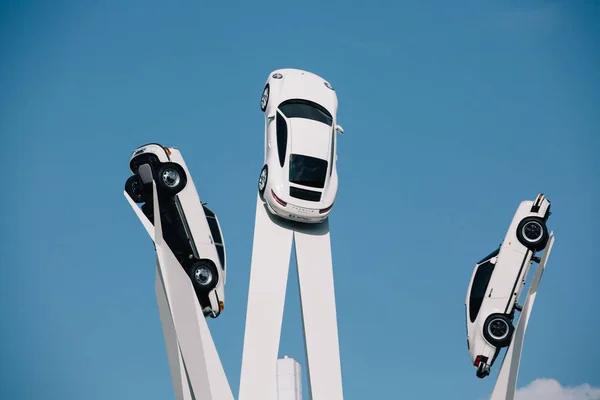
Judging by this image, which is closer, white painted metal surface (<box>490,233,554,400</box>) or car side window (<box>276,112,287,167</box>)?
white painted metal surface (<box>490,233,554,400</box>)

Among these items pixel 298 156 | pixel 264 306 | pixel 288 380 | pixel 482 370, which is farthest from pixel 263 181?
pixel 482 370

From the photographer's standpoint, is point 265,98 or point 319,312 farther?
point 265,98

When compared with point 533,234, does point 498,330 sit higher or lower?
lower

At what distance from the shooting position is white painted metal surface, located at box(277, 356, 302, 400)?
2391 centimetres

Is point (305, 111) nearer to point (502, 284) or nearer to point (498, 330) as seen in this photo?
point (502, 284)

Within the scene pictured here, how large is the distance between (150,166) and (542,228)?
10.0 metres

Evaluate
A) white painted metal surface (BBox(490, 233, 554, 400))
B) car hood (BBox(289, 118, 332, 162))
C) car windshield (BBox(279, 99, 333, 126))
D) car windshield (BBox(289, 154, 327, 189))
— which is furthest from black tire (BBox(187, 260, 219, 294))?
white painted metal surface (BBox(490, 233, 554, 400))

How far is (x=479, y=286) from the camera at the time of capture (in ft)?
83.7

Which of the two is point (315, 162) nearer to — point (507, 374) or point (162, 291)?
point (162, 291)

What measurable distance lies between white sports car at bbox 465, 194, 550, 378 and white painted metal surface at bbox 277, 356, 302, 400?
174 inches

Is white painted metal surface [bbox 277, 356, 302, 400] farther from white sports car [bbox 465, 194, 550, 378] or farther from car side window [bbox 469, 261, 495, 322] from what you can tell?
car side window [bbox 469, 261, 495, 322]

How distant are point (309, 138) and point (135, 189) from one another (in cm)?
474

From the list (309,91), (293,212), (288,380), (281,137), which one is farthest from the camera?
(309,91)

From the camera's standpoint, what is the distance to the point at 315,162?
85.4ft
